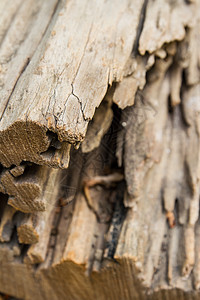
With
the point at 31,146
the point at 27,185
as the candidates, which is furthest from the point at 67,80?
the point at 27,185

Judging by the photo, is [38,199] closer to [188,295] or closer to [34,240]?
[34,240]

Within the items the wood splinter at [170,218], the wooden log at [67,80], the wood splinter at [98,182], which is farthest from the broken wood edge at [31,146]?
the wood splinter at [170,218]

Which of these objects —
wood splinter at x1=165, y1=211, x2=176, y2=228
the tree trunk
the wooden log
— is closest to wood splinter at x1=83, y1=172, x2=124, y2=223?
the tree trunk

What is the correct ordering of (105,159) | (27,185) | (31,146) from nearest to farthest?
(31,146)
(27,185)
(105,159)

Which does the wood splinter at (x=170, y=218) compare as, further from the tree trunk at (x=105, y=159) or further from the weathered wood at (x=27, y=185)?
the weathered wood at (x=27, y=185)

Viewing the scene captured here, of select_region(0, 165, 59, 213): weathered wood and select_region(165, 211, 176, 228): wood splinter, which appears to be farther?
select_region(165, 211, 176, 228): wood splinter

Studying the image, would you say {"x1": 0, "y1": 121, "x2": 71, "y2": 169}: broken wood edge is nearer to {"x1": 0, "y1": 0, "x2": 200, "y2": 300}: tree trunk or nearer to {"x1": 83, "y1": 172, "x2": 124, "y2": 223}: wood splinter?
{"x1": 0, "y1": 0, "x2": 200, "y2": 300}: tree trunk

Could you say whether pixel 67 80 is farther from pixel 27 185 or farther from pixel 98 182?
pixel 98 182

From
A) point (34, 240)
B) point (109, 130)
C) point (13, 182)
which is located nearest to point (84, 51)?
point (109, 130)
